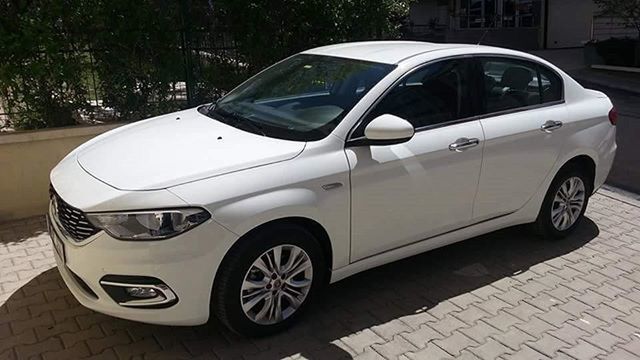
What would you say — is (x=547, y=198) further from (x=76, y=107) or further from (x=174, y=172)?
(x=76, y=107)

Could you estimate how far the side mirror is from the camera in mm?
3373

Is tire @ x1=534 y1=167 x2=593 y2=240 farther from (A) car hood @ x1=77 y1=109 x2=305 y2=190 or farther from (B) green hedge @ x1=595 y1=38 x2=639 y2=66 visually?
(B) green hedge @ x1=595 y1=38 x2=639 y2=66

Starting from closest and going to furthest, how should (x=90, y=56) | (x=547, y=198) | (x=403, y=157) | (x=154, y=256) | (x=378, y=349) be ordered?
(x=154, y=256) < (x=378, y=349) < (x=403, y=157) < (x=547, y=198) < (x=90, y=56)

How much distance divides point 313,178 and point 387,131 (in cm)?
52

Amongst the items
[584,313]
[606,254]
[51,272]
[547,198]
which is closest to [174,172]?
[51,272]

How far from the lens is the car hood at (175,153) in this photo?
10.1 feet

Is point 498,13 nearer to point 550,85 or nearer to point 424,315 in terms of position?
point 550,85

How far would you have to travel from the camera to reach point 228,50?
666cm

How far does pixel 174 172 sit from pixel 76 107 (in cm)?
327

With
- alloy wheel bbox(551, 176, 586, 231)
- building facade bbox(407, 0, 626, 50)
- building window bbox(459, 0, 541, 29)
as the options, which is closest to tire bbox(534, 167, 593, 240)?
alloy wheel bbox(551, 176, 586, 231)

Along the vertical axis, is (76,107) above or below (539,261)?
above

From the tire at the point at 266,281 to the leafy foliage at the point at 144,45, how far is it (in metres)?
3.43

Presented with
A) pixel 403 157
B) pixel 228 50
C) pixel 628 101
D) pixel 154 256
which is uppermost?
pixel 228 50

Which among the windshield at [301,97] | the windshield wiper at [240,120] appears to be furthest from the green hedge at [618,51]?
the windshield wiper at [240,120]
